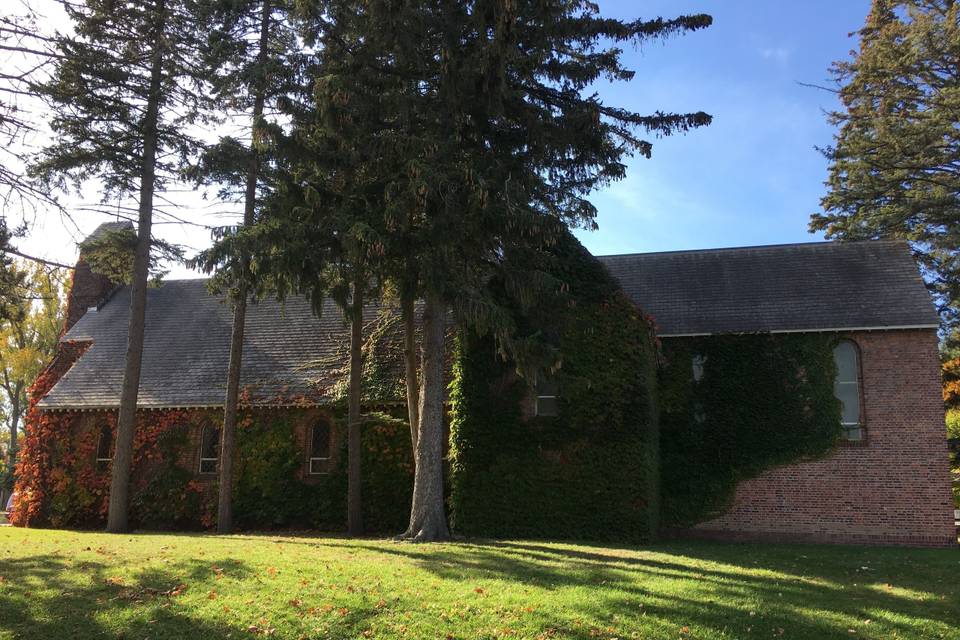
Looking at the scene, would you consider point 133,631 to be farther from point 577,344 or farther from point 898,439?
point 898,439

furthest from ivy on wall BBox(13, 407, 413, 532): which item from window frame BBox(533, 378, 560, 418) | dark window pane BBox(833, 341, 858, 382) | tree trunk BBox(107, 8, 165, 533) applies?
dark window pane BBox(833, 341, 858, 382)

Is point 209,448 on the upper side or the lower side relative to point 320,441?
lower

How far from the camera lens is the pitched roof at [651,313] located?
18.6 meters

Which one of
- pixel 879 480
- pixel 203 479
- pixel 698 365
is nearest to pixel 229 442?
pixel 203 479

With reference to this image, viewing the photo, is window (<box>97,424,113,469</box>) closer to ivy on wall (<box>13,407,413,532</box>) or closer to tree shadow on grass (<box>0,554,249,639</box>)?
ivy on wall (<box>13,407,413,532</box>)

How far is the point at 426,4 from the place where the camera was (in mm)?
13523

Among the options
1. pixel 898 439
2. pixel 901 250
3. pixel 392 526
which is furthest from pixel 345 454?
pixel 901 250

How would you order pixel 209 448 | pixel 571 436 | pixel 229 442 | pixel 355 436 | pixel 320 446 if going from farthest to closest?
pixel 209 448 < pixel 320 446 < pixel 229 442 < pixel 355 436 < pixel 571 436

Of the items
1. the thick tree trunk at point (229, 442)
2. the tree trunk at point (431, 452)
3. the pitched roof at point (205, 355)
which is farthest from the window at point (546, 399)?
the thick tree trunk at point (229, 442)

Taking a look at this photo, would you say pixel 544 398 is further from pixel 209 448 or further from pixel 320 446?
pixel 209 448

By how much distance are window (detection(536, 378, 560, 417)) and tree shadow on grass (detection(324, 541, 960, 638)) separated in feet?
12.8

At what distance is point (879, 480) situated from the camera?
16.9 m

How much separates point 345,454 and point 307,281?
7167mm

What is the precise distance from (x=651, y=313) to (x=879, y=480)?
696 centimetres
